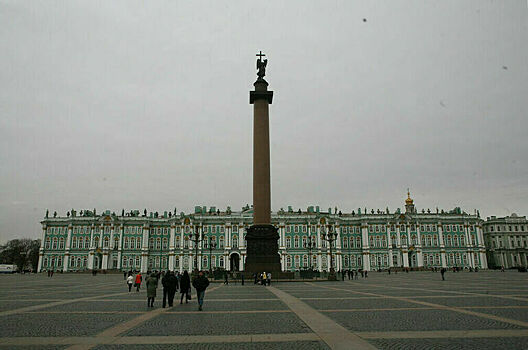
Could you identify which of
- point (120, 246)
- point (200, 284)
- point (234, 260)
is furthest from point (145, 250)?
point (200, 284)

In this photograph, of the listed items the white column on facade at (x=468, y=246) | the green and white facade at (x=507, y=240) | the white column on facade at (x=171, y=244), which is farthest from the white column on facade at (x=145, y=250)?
the green and white facade at (x=507, y=240)

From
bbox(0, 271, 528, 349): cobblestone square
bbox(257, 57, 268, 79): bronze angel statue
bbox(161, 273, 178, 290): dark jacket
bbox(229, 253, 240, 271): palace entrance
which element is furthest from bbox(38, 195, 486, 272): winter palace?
bbox(0, 271, 528, 349): cobblestone square

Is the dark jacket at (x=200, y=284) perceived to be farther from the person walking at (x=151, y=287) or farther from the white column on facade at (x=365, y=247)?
the white column on facade at (x=365, y=247)

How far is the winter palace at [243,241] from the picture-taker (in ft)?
295

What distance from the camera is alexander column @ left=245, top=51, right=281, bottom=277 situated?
35.7 metres

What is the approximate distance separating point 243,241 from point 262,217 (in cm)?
5550

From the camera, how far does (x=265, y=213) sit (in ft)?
119

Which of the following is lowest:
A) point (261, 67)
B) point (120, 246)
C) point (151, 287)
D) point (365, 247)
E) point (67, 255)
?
point (151, 287)

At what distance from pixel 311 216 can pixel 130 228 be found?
4174 centimetres

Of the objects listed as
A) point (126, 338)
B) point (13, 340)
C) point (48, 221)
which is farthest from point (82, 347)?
point (48, 221)

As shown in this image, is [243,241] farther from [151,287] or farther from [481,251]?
[151,287]

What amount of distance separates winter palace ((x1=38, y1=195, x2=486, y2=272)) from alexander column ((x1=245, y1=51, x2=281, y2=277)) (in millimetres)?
54200

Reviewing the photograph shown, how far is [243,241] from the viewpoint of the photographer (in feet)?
296

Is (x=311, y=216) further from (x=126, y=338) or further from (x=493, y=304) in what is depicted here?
(x=126, y=338)
